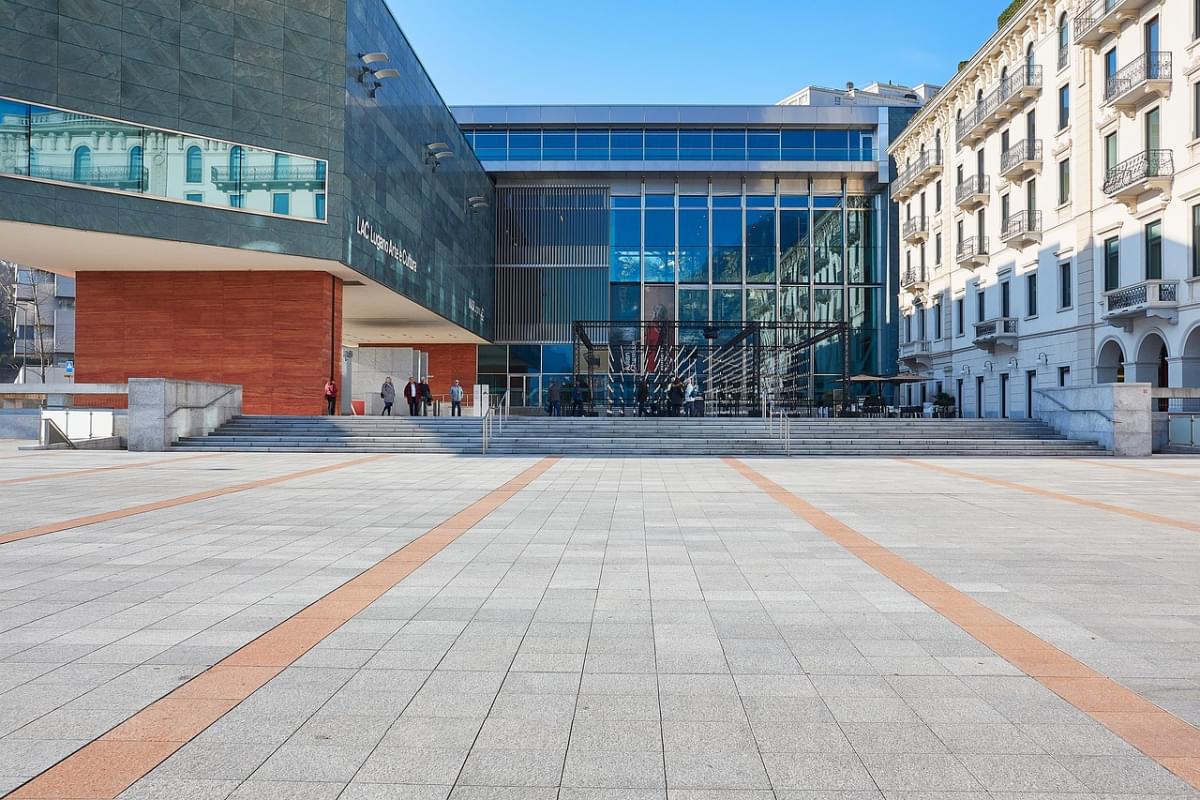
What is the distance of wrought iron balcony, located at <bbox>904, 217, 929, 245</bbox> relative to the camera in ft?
151

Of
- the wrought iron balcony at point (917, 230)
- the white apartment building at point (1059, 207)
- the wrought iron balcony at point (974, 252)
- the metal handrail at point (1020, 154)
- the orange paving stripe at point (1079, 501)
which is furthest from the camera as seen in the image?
the wrought iron balcony at point (917, 230)

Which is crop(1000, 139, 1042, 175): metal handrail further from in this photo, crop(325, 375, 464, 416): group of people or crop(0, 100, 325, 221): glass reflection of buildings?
crop(0, 100, 325, 221): glass reflection of buildings

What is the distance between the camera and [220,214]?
25141 millimetres

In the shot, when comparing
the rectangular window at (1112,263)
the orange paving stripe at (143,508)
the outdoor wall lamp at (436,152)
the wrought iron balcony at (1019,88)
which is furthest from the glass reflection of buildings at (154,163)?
the wrought iron balcony at (1019,88)

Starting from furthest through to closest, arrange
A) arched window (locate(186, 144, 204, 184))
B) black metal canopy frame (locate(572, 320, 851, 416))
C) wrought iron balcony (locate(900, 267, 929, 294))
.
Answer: wrought iron balcony (locate(900, 267, 929, 294)), black metal canopy frame (locate(572, 320, 851, 416)), arched window (locate(186, 144, 204, 184))

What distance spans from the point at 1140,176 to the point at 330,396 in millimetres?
27872

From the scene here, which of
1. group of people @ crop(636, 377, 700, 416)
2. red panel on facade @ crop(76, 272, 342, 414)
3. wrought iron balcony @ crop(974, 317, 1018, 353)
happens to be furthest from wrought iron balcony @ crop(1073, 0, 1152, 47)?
red panel on facade @ crop(76, 272, 342, 414)

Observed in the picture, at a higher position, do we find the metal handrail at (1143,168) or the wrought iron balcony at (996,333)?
the metal handrail at (1143,168)

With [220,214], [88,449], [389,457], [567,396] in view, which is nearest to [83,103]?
[220,214]

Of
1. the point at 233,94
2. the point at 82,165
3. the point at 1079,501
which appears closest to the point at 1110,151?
the point at 1079,501

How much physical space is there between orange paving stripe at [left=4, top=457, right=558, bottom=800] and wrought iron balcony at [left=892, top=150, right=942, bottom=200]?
44.2 m

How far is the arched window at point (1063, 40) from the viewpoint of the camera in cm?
3203

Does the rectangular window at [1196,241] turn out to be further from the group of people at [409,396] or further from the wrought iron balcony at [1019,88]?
the group of people at [409,396]

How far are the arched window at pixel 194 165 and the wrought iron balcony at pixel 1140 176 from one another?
29.8 metres
